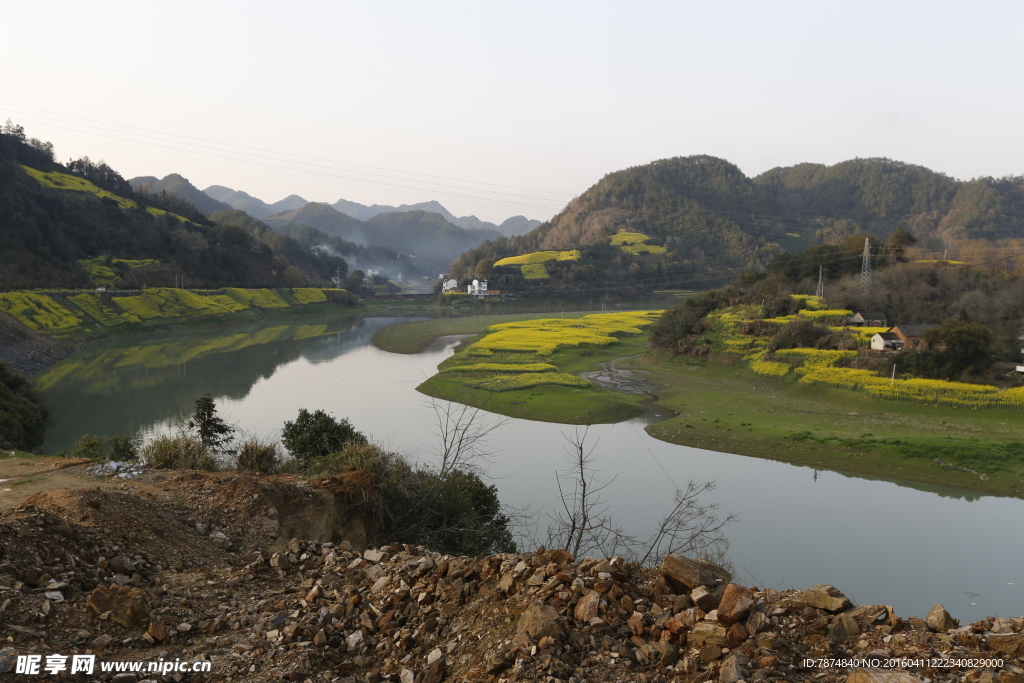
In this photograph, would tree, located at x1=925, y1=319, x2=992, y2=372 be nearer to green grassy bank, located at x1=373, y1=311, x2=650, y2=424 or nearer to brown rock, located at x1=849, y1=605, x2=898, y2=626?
green grassy bank, located at x1=373, y1=311, x2=650, y2=424

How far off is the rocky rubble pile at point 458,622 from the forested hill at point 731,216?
6882 centimetres

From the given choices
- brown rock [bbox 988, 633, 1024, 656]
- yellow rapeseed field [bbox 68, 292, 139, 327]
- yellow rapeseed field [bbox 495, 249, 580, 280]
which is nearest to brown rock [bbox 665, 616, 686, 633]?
brown rock [bbox 988, 633, 1024, 656]

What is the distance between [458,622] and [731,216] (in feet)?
339

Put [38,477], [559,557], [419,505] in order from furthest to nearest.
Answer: [419,505] < [38,477] < [559,557]

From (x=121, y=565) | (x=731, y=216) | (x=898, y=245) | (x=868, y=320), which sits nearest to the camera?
(x=121, y=565)

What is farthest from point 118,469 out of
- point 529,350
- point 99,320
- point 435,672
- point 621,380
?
point 99,320

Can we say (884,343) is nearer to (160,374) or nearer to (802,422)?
(802,422)

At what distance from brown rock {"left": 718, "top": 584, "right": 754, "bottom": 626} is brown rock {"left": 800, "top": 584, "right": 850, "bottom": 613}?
1.56ft

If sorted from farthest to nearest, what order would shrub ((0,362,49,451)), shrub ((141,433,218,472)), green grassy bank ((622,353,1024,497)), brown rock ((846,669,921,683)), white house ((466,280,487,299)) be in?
white house ((466,280,487,299)), green grassy bank ((622,353,1024,497)), shrub ((0,362,49,451)), shrub ((141,433,218,472)), brown rock ((846,669,921,683))

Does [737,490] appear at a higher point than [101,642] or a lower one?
lower

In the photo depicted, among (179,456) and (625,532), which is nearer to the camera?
(179,456)

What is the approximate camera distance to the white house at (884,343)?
78.6 feet

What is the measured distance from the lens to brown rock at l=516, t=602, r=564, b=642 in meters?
3.79

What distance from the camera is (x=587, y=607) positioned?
13.2 feet
